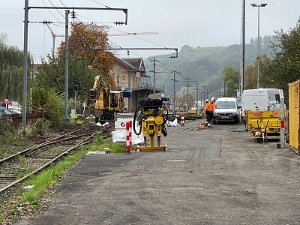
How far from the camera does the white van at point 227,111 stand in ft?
134

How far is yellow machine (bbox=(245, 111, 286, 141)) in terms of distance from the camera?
23.4 meters

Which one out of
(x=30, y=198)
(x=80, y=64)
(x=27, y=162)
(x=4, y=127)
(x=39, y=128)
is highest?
(x=80, y=64)

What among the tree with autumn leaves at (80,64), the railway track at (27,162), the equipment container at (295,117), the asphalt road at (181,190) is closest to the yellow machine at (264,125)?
the equipment container at (295,117)

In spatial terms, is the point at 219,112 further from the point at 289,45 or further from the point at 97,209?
the point at 97,209

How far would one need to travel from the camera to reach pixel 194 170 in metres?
14.2

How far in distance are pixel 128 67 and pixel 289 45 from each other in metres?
62.9

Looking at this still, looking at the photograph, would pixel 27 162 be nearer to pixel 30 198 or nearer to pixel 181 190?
pixel 30 198

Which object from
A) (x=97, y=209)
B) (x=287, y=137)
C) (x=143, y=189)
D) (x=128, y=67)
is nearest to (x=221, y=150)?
(x=287, y=137)

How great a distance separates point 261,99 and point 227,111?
915 centimetres

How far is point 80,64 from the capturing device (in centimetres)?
Result: 6225

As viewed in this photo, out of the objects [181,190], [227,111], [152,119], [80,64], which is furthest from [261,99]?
[80,64]

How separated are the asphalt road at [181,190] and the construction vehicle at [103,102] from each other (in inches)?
1083

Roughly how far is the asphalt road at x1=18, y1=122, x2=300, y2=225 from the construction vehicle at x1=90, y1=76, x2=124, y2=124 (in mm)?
27499

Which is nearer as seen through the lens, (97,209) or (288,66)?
(97,209)
